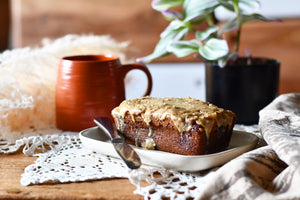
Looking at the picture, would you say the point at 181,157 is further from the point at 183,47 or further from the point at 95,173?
the point at 183,47

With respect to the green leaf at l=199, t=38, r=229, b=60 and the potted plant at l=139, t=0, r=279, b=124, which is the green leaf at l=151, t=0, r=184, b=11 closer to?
the potted plant at l=139, t=0, r=279, b=124

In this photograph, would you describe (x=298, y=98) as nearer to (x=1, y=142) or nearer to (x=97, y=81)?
(x=97, y=81)

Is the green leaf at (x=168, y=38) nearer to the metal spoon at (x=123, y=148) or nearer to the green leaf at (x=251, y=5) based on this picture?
the green leaf at (x=251, y=5)

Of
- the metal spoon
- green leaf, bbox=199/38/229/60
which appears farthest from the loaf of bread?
green leaf, bbox=199/38/229/60

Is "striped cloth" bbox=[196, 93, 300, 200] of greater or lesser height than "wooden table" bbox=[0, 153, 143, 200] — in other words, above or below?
above

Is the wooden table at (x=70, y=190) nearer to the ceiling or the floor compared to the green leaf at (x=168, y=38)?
nearer to the floor

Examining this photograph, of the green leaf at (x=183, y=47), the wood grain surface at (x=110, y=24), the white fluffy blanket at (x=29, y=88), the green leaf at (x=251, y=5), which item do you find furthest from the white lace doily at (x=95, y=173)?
the wood grain surface at (x=110, y=24)

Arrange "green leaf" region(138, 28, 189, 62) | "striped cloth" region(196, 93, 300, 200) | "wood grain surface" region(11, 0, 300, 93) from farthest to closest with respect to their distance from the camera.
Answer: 1. "wood grain surface" region(11, 0, 300, 93)
2. "green leaf" region(138, 28, 189, 62)
3. "striped cloth" region(196, 93, 300, 200)
